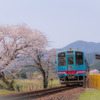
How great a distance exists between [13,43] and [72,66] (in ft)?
24.0

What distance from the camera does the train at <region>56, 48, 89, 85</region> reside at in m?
16.5

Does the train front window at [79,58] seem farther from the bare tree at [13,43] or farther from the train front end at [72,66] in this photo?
the bare tree at [13,43]

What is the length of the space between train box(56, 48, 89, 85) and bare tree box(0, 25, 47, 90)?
5411 mm

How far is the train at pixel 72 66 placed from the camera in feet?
54.0

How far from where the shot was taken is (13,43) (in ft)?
68.6

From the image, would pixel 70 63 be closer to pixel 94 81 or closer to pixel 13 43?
pixel 94 81

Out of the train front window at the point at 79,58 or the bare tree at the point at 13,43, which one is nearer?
the train front window at the point at 79,58

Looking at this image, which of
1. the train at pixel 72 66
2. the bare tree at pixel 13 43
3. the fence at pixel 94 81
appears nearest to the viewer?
the fence at pixel 94 81

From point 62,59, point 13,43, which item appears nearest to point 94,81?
point 62,59

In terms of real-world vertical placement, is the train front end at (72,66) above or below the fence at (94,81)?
above

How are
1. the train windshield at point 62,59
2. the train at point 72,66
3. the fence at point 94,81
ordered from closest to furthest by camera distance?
the fence at point 94,81 → the train at point 72,66 → the train windshield at point 62,59

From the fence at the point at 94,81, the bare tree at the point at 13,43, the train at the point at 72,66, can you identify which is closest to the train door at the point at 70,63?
the train at the point at 72,66

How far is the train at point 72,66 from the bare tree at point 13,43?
5.41 meters

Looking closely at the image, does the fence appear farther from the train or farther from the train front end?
the train front end
